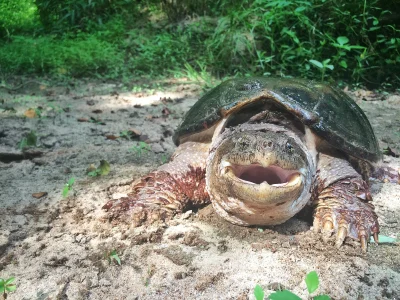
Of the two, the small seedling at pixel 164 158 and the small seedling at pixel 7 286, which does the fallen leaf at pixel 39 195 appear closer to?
the small seedling at pixel 7 286

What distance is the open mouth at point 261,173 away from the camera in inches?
68.7

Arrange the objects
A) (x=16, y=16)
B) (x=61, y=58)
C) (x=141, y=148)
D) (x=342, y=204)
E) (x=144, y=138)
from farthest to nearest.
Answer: (x=16, y=16), (x=61, y=58), (x=144, y=138), (x=141, y=148), (x=342, y=204)

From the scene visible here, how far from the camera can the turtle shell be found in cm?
214

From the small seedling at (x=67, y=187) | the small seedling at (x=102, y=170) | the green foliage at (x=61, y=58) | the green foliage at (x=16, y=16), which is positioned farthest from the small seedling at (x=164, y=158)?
the green foliage at (x=16, y=16)

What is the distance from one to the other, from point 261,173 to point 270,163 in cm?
22

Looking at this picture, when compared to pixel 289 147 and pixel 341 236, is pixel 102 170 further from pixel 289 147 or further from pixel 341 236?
pixel 341 236

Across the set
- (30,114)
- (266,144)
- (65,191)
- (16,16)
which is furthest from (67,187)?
(16,16)

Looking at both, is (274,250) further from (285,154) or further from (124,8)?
(124,8)

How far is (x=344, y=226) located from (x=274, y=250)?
40cm

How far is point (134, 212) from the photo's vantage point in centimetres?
195

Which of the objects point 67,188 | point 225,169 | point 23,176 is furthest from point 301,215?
point 23,176

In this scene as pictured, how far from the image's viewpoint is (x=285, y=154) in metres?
1.68

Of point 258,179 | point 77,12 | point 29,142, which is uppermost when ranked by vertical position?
point 77,12

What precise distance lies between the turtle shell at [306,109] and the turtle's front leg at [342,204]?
148 millimetres
